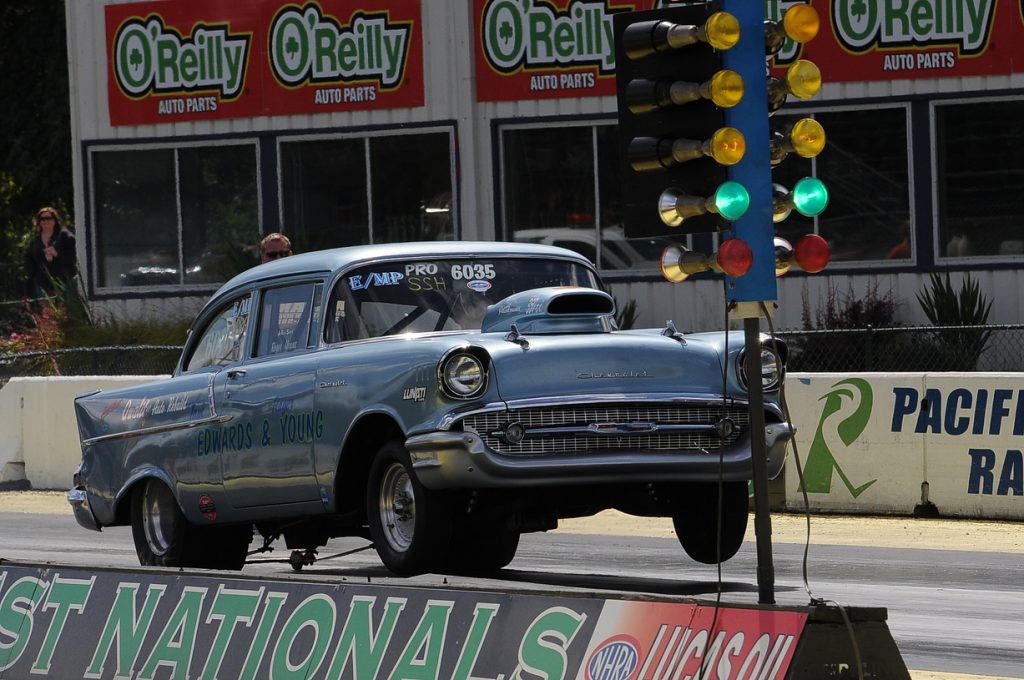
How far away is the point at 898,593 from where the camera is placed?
947 cm

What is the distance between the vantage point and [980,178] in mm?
20672

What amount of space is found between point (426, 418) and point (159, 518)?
8.89 feet

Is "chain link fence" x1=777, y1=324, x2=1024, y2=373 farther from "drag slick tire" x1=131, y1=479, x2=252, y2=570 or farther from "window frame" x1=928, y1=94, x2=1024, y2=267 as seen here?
"drag slick tire" x1=131, y1=479, x2=252, y2=570

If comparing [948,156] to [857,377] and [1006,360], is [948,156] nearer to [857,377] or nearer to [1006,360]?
[1006,360]

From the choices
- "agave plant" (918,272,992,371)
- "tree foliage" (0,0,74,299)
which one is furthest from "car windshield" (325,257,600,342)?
"tree foliage" (0,0,74,299)

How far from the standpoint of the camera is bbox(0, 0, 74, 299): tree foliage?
3312 cm

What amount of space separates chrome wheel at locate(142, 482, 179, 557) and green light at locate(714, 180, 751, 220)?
5.02 meters

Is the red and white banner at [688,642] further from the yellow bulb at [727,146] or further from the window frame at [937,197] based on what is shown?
the window frame at [937,197]

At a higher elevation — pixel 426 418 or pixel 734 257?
pixel 734 257

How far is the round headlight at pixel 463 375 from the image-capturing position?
8.38 m

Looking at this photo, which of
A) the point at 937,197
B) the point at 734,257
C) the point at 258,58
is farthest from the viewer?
the point at 258,58

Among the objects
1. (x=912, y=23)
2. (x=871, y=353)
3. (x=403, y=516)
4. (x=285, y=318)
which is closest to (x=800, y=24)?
(x=403, y=516)

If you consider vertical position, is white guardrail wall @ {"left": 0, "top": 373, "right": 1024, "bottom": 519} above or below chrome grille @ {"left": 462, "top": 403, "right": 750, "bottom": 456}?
below

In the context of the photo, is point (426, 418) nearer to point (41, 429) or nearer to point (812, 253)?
point (812, 253)
